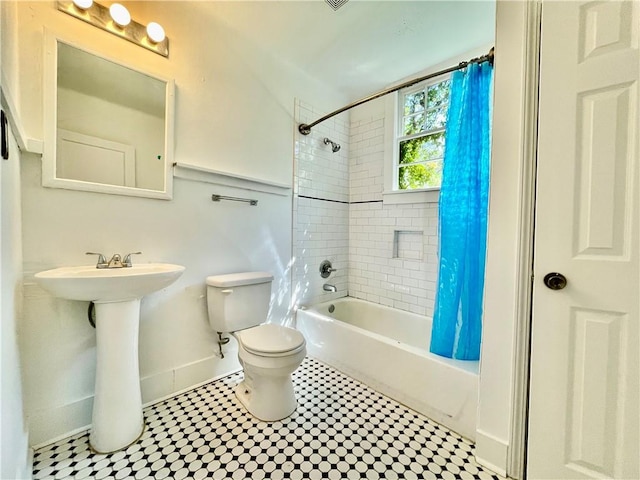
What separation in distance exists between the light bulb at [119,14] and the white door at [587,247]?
1.97 metres

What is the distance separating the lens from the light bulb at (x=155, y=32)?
1465mm

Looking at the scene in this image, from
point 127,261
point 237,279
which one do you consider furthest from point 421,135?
point 127,261

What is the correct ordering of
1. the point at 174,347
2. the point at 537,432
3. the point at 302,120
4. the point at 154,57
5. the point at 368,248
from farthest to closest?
the point at 368,248, the point at 302,120, the point at 174,347, the point at 154,57, the point at 537,432

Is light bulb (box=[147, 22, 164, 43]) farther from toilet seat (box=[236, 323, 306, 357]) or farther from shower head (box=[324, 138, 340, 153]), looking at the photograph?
toilet seat (box=[236, 323, 306, 357])

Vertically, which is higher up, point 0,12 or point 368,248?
point 0,12

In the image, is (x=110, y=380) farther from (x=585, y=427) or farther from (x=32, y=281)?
(x=585, y=427)

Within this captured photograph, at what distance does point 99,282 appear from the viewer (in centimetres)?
108

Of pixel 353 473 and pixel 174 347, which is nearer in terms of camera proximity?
pixel 353 473

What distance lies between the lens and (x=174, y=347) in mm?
1663

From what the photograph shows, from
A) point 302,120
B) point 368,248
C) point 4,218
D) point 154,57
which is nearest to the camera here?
point 4,218

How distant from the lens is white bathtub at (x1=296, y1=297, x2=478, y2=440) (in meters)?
1.37

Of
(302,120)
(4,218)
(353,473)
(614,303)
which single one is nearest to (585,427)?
(614,303)

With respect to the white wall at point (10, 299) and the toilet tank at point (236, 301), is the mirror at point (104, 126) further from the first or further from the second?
the toilet tank at point (236, 301)

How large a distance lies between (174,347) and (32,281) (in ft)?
2.59
